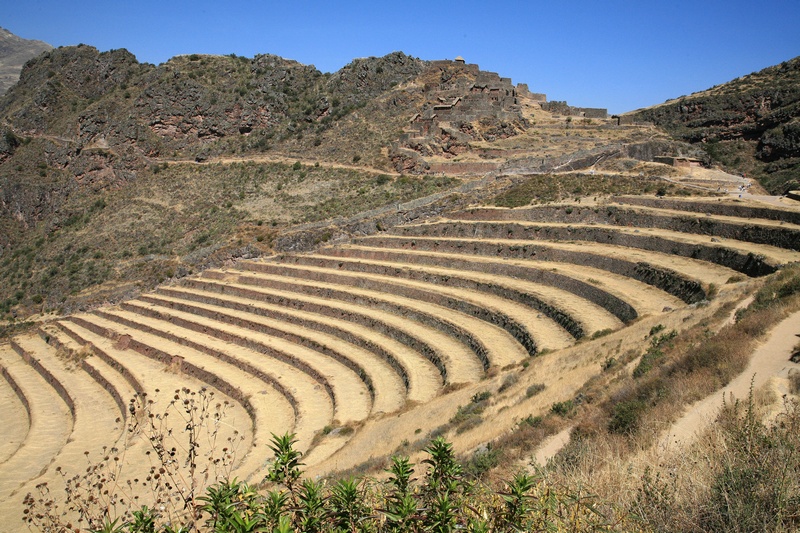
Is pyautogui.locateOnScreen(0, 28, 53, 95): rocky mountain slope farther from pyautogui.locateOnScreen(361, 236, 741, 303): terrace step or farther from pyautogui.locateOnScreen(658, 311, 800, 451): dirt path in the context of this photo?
pyautogui.locateOnScreen(658, 311, 800, 451): dirt path

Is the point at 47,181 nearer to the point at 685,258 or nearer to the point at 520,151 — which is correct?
the point at 520,151

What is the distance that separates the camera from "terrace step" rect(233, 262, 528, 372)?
15.3 metres

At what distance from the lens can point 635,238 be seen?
19906 millimetres

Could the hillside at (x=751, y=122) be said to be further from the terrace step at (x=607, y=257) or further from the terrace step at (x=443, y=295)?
the terrace step at (x=443, y=295)

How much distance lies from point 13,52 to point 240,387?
450 feet

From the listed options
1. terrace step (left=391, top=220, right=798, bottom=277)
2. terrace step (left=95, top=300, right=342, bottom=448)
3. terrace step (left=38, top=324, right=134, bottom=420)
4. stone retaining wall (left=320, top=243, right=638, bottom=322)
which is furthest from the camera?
terrace step (left=38, top=324, right=134, bottom=420)

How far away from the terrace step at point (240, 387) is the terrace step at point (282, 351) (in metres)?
1.17

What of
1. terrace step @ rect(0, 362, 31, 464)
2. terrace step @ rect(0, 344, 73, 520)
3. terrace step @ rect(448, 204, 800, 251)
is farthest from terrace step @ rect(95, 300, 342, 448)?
terrace step @ rect(448, 204, 800, 251)

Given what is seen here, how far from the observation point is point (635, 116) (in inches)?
2224

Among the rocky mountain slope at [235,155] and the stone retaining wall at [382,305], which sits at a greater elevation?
the rocky mountain slope at [235,155]

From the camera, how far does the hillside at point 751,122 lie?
3384 cm

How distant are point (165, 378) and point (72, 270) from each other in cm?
1806

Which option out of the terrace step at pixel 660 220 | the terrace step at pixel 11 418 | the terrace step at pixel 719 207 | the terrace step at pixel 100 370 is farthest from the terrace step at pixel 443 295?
the terrace step at pixel 11 418

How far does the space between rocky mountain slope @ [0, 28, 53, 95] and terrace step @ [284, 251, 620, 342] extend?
103761mm
